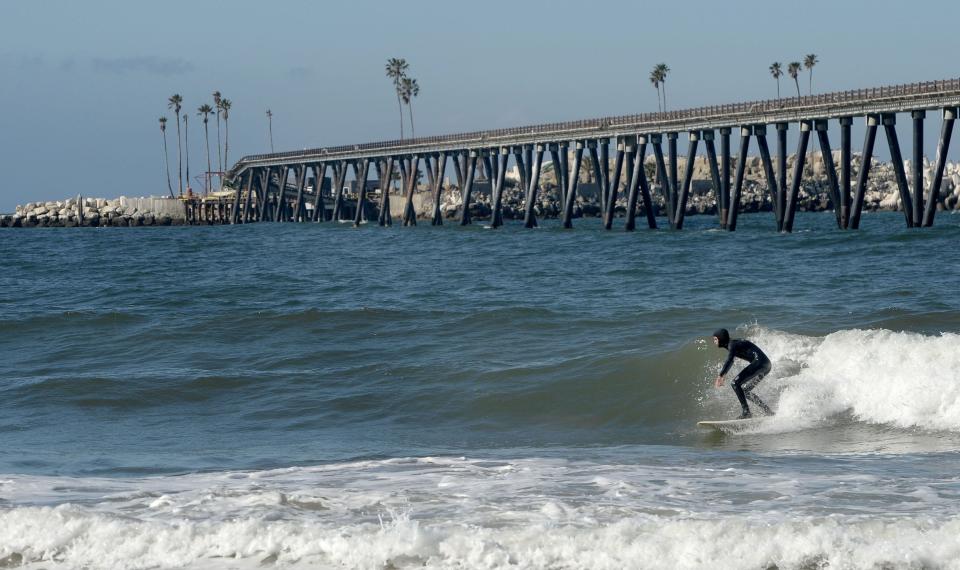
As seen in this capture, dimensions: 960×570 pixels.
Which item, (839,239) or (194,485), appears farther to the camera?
(839,239)

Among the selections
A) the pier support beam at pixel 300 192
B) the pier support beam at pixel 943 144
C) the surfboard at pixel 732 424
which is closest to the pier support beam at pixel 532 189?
the pier support beam at pixel 943 144

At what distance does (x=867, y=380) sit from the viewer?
18156 mm

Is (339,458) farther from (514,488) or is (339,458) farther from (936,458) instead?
(936,458)

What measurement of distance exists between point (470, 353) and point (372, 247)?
38160 mm

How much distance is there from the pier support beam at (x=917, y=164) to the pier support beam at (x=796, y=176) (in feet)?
16.7

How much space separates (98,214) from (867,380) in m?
119

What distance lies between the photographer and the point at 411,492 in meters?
11.9

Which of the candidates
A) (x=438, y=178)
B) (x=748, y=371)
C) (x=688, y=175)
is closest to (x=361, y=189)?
(x=438, y=178)

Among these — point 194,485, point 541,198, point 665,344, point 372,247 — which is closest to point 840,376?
point 665,344

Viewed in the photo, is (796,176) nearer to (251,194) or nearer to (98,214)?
(251,194)

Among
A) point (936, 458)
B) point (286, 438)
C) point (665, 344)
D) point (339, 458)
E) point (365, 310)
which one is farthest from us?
point (365, 310)

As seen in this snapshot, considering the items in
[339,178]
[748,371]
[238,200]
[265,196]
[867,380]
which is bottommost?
[867,380]

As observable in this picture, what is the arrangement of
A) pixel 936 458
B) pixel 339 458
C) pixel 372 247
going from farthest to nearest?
pixel 372 247, pixel 339 458, pixel 936 458

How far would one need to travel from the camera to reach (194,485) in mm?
12484
